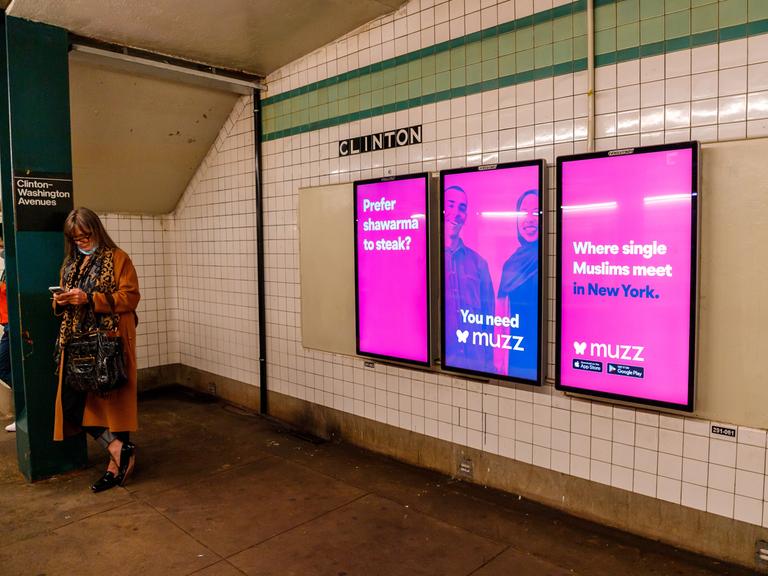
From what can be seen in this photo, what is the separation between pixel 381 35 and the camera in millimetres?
Result: 4539

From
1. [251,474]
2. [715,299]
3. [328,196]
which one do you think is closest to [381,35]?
[328,196]

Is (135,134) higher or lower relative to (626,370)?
higher

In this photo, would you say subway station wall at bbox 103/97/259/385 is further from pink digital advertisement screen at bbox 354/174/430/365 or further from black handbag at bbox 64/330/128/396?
black handbag at bbox 64/330/128/396

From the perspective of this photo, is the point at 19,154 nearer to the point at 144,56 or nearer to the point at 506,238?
the point at 144,56

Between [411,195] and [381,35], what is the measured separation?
4.57 feet

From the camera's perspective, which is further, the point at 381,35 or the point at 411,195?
the point at 381,35

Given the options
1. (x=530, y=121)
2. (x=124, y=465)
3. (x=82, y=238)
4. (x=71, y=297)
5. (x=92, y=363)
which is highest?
(x=530, y=121)

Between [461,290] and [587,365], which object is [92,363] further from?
[587,365]

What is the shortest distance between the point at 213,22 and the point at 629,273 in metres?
3.57

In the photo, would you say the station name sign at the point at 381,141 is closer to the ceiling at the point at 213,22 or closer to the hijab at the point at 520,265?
the ceiling at the point at 213,22

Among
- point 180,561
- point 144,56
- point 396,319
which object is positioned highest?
point 144,56

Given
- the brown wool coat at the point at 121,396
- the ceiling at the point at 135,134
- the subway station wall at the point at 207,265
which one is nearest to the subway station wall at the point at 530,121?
the subway station wall at the point at 207,265

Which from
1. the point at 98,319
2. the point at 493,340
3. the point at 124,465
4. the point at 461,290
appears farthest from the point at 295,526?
the point at 98,319

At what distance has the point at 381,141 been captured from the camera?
15.1 ft
